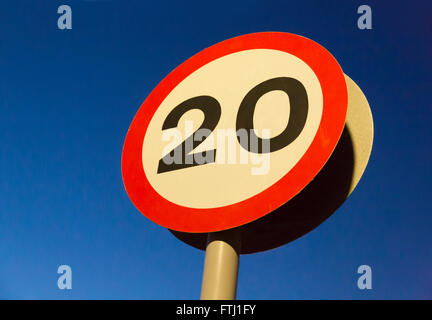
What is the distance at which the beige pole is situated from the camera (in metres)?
1.33

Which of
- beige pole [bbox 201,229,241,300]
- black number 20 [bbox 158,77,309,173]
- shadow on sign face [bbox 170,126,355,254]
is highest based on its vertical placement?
black number 20 [bbox 158,77,309,173]

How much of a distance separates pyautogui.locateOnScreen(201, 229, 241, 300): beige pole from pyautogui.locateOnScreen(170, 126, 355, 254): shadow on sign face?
9cm

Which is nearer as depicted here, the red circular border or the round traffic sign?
the red circular border

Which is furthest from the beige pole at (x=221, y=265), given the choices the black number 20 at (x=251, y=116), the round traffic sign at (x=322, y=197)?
the black number 20 at (x=251, y=116)

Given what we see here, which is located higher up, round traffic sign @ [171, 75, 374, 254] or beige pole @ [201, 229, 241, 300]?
round traffic sign @ [171, 75, 374, 254]

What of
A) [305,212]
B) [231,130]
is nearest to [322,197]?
[305,212]

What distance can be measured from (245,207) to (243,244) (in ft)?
0.96

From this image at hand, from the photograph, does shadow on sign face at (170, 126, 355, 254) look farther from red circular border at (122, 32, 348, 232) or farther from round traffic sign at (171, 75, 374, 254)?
red circular border at (122, 32, 348, 232)

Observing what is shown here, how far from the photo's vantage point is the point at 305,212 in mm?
1518

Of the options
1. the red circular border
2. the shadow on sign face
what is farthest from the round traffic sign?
the red circular border

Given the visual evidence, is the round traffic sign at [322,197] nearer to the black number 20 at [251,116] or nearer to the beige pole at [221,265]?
the beige pole at [221,265]

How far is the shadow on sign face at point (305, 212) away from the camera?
4.94ft

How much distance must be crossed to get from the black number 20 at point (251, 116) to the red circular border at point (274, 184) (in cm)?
8
